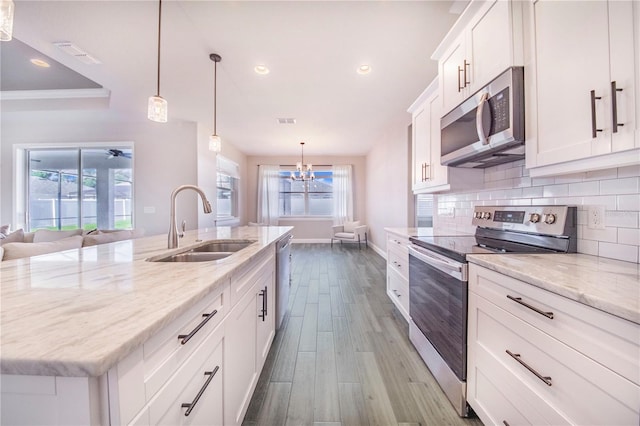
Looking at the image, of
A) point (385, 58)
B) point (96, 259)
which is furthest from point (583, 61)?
point (96, 259)

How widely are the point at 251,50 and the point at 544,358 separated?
3.00 m

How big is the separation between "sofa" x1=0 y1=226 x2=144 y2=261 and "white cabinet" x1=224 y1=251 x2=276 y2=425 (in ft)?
5.61

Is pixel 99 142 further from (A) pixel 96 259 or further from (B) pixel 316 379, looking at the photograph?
(B) pixel 316 379

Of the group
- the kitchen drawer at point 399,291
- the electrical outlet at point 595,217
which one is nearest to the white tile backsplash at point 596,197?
the electrical outlet at point 595,217

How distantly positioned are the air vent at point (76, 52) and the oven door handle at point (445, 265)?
3708 mm

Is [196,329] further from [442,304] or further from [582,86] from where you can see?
[582,86]

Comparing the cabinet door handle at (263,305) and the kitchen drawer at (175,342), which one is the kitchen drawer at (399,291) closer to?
the cabinet door handle at (263,305)

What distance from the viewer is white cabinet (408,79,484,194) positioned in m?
2.04

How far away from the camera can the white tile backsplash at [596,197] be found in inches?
42.2

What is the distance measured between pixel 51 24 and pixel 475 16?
3.38m

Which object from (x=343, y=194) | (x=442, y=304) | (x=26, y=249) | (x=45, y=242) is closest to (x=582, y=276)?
(x=442, y=304)

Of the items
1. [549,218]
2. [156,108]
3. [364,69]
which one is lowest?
[549,218]

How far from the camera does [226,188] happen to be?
616 centimetres

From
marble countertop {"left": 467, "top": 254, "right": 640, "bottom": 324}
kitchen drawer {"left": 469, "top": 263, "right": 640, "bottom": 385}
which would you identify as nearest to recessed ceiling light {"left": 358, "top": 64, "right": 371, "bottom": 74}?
marble countertop {"left": 467, "top": 254, "right": 640, "bottom": 324}
